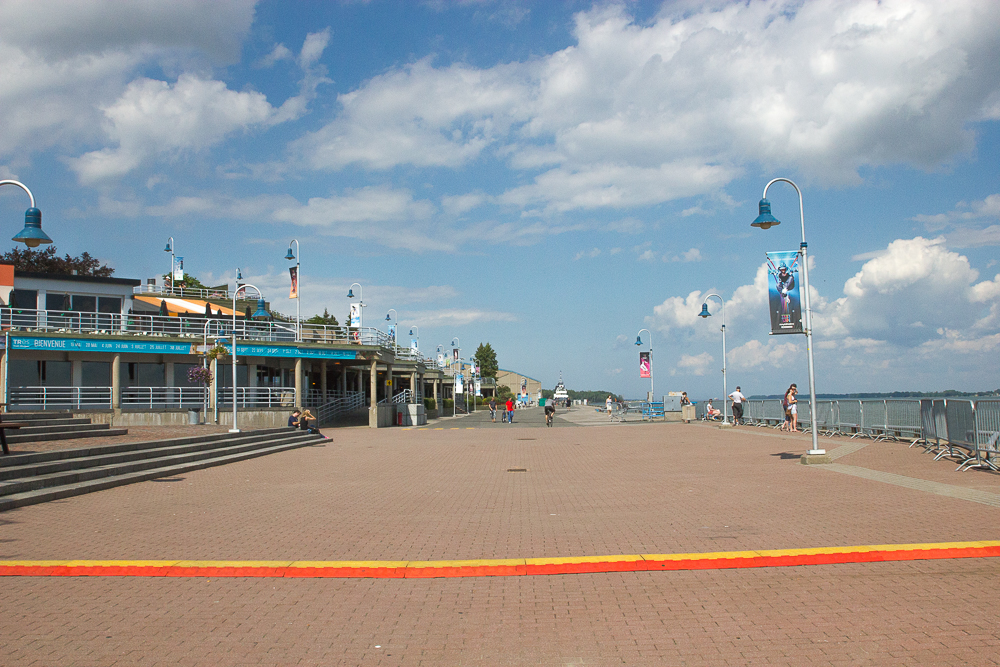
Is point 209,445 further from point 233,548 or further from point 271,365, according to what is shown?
point 271,365

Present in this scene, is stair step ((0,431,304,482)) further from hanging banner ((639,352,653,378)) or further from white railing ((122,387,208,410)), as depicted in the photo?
hanging banner ((639,352,653,378))

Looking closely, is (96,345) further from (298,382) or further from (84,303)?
(298,382)

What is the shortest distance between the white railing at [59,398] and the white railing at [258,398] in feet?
17.5

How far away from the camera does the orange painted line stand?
6.58 meters

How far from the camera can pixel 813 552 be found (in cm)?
692

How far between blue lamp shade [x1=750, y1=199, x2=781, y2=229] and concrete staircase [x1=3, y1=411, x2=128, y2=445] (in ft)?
55.4

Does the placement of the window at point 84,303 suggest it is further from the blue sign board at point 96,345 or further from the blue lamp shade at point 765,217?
the blue lamp shade at point 765,217

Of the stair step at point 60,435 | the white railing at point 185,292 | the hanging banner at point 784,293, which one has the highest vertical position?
the white railing at point 185,292

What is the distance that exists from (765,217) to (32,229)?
1486 centimetres

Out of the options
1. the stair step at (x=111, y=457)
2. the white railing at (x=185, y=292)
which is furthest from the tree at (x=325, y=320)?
the stair step at (x=111, y=457)

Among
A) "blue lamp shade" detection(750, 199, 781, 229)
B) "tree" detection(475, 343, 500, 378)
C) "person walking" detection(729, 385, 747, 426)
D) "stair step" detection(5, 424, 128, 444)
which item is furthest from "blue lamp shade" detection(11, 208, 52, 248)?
"tree" detection(475, 343, 500, 378)

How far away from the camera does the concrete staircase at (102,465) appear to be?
35.6 feet

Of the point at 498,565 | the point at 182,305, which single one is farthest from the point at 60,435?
the point at 182,305

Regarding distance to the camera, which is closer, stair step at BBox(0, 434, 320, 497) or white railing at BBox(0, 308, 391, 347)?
stair step at BBox(0, 434, 320, 497)
